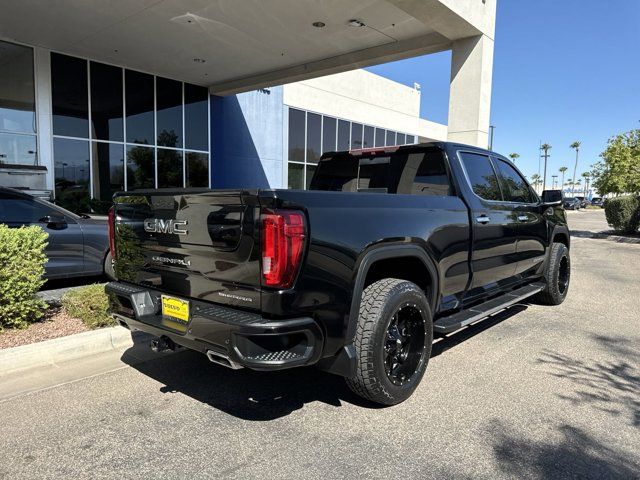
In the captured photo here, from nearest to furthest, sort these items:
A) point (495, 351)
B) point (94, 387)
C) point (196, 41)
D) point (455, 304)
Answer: point (94, 387), point (455, 304), point (495, 351), point (196, 41)

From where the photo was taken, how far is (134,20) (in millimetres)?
10625

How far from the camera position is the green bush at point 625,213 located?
61.5 ft

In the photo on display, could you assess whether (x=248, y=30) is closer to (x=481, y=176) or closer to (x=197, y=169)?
(x=197, y=169)

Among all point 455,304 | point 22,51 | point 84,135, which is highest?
point 22,51

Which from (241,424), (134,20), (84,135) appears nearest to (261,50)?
(134,20)

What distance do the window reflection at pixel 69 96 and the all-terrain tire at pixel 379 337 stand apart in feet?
43.1

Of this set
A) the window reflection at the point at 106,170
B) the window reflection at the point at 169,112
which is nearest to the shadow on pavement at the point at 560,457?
the window reflection at the point at 106,170

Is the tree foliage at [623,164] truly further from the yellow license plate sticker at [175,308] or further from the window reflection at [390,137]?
the yellow license plate sticker at [175,308]

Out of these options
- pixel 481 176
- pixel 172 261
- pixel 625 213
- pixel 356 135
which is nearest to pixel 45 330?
pixel 172 261

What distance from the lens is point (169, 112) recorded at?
16141 millimetres

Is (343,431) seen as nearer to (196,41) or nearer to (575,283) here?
(575,283)

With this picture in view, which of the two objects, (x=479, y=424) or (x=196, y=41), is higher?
(x=196, y=41)

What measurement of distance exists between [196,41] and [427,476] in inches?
478

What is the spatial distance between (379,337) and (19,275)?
11.8ft
